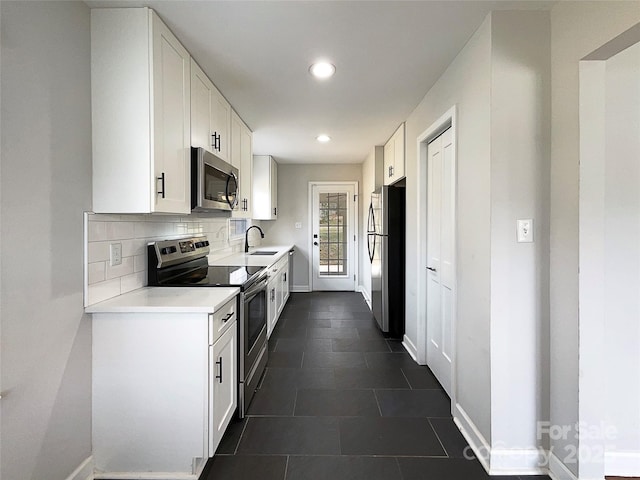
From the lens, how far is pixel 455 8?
171cm

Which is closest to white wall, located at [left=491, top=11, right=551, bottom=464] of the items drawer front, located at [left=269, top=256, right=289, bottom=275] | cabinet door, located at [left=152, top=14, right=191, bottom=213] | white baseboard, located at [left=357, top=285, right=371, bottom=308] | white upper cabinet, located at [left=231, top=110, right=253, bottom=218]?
cabinet door, located at [left=152, top=14, right=191, bottom=213]

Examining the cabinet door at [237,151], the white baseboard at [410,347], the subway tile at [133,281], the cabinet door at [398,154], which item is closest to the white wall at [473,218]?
the white baseboard at [410,347]

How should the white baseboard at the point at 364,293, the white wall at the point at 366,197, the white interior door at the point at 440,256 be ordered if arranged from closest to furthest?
the white interior door at the point at 440,256 < the white wall at the point at 366,197 < the white baseboard at the point at 364,293

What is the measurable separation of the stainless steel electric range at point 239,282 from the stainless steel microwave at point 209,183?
1.28ft

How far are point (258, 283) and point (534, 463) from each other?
1931 mm

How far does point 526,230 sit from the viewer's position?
5.75ft

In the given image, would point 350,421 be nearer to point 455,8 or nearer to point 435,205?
point 435,205

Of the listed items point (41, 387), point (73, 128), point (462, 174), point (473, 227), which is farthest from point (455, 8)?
point (41, 387)

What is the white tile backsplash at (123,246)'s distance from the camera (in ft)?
5.68

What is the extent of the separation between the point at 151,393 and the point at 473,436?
5.72ft

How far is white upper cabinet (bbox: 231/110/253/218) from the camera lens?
3.27 m

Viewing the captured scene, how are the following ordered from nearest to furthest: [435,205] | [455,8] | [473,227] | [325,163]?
[455,8] < [473,227] < [435,205] < [325,163]

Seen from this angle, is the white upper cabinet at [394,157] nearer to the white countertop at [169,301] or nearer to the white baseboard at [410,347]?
the white baseboard at [410,347]

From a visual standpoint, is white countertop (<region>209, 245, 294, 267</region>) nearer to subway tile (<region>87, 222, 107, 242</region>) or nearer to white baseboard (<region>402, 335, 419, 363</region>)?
subway tile (<region>87, 222, 107, 242</region>)
